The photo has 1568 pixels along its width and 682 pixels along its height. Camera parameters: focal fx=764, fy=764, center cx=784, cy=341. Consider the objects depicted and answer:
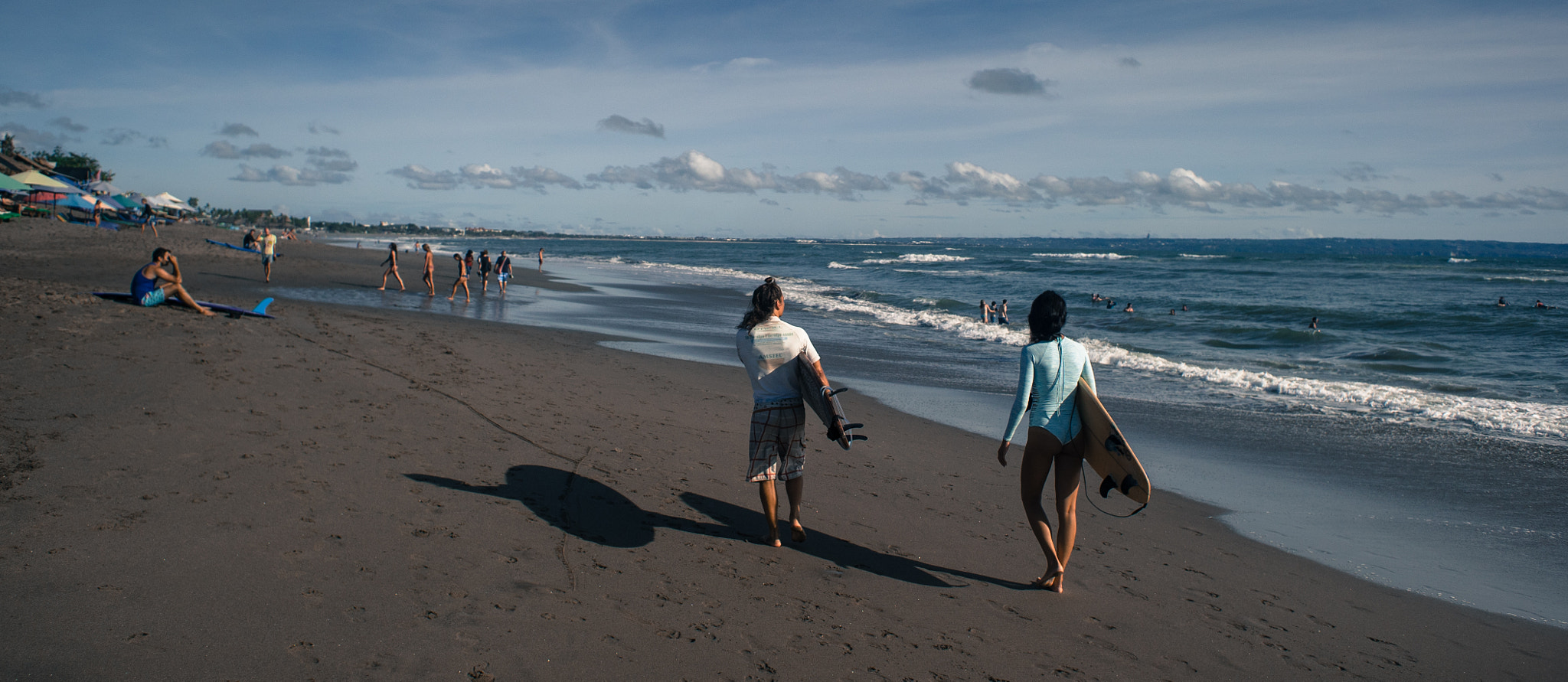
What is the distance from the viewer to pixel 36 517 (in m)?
4.05

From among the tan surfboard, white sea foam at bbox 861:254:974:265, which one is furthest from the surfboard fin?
white sea foam at bbox 861:254:974:265

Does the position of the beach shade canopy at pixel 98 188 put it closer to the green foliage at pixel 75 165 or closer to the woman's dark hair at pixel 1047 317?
the green foliage at pixel 75 165

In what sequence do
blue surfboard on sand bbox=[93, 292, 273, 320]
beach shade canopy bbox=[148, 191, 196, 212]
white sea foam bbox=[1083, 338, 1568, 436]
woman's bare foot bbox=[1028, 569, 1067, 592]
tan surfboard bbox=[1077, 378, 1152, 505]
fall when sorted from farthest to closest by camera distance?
1. beach shade canopy bbox=[148, 191, 196, 212]
2. blue surfboard on sand bbox=[93, 292, 273, 320]
3. white sea foam bbox=[1083, 338, 1568, 436]
4. woman's bare foot bbox=[1028, 569, 1067, 592]
5. tan surfboard bbox=[1077, 378, 1152, 505]

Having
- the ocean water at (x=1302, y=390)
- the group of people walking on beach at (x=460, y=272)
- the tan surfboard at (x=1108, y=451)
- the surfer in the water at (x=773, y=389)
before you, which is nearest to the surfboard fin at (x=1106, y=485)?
the tan surfboard at (x=1108, y=451)

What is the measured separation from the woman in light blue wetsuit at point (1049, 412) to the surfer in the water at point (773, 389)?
3.93 ft

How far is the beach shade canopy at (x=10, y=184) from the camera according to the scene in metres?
29.9

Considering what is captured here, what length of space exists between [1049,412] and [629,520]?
2.78 metres

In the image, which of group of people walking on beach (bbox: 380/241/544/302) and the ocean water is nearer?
the ocean water

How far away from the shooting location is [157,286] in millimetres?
10047

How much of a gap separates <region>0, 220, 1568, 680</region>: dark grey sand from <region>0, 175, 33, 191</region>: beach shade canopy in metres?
32.4

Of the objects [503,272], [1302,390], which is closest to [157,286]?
[503,272]

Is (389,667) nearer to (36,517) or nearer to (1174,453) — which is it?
(36,517)

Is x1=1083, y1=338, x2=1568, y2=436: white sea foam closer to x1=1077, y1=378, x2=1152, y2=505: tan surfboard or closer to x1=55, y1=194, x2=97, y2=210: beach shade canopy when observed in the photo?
x1=1077, y1=378, x2=1152, y2=505: tan surfboard

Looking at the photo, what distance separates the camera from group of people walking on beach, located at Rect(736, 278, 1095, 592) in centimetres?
429
